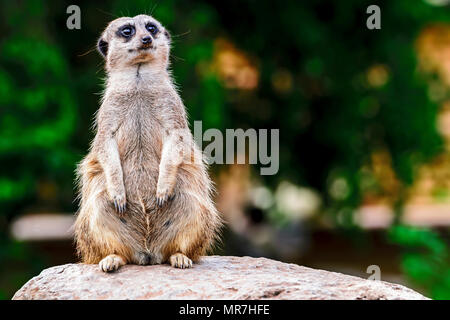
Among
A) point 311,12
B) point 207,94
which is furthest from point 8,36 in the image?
point 311,12

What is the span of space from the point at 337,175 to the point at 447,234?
5.40 meters

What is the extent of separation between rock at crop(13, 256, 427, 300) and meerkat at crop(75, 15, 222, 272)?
16 centimetres

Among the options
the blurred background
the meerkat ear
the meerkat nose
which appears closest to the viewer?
the meerkat nose

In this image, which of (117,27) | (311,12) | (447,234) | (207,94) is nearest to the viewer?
(117,27)

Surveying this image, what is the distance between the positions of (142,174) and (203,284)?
3.36ft

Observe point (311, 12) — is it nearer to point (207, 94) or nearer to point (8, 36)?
point (207, 94)

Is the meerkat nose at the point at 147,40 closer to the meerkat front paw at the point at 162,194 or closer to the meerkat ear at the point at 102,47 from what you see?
the meerkat ear at the point at 102,47

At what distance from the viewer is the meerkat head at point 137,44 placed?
5270mm

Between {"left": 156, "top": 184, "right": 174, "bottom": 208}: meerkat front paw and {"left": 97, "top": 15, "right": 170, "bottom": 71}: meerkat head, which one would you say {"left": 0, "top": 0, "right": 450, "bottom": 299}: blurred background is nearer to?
{"left": 97, "top": 15, "right": 170, "bottom": 71}: meerkat head

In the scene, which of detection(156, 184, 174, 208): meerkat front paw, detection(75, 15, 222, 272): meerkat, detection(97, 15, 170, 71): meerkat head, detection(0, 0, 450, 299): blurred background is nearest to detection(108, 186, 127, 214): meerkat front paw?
detection(75, 15, 222, 272): meerkat

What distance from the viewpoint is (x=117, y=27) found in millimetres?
5438

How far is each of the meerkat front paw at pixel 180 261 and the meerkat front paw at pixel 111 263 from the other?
0.35 metres

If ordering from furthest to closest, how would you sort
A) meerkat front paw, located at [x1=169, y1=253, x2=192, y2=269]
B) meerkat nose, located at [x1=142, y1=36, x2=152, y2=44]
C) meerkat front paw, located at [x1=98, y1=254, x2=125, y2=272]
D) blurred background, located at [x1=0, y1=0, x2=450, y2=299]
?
1. blurred background, located at [x1=0, y1=0, x2=450, y2=299]
2. meerkat nose, located at [x1=142, y1=36, x2=152, y2=44]
3. meerkat front paw, located at [x1=169, y1=253, x2=192, y2=269]
4. meerkat front paw, located at [x1=98, y1=254, x2=125, y2=272]

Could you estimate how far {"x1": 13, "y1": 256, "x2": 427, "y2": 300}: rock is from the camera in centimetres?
435
